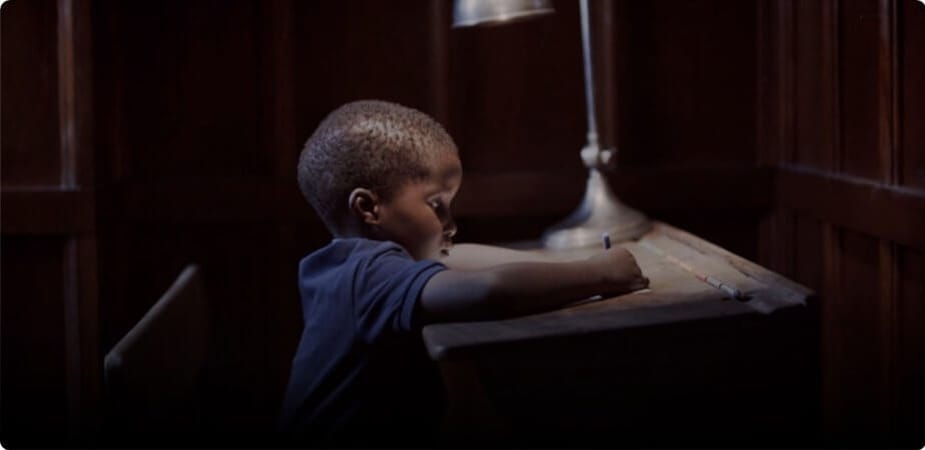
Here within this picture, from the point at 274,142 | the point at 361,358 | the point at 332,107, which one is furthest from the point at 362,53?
the point at 361,358

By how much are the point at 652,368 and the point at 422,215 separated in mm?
466

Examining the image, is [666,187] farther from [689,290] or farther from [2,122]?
[2,122]

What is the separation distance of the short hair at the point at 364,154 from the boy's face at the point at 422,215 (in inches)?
0.6

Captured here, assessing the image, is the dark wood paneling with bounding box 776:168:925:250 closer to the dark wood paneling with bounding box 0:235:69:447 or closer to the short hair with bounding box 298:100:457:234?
the short hair with bounding box 298:100:457:234

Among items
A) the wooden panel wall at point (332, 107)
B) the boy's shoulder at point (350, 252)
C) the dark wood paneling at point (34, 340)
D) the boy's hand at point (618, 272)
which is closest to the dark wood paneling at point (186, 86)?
the wooden panel wall at point (332, 107)

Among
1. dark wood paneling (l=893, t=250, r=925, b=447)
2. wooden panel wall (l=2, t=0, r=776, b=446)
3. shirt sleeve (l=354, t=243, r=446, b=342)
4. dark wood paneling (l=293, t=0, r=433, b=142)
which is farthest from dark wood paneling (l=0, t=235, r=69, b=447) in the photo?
dark wood paneling (l=893, t=250, r=925, b=447)

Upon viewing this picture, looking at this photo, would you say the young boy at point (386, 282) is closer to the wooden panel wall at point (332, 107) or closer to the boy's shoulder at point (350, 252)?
the boy's shoulder at point (350, 252)

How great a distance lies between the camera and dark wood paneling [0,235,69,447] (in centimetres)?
297

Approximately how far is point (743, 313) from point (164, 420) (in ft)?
2.78

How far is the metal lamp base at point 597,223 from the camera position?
8.67 ft

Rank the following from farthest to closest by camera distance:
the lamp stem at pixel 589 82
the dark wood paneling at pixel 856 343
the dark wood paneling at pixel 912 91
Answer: the lamp stem at pixel 589 82, the dark wood paneling at pixel 856 343, the dark wood paneling at pixel 912 91

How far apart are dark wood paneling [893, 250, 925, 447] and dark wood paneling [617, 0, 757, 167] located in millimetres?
831

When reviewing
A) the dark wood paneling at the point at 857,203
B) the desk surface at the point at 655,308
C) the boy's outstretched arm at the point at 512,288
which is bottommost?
the desk surface at the point at 655,308

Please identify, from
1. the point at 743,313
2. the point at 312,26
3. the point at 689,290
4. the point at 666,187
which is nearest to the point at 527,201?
the point at 666,187
